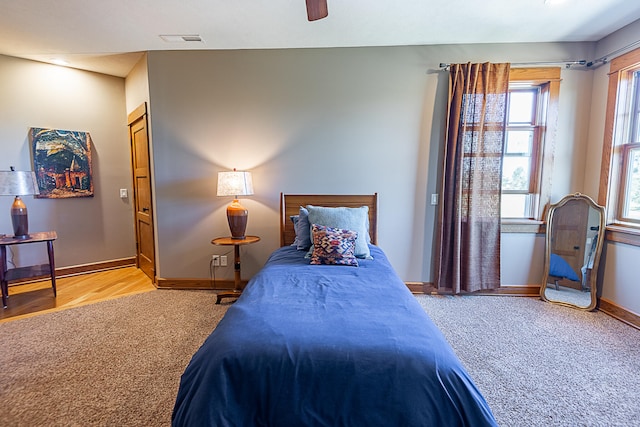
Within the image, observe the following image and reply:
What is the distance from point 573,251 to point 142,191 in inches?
206

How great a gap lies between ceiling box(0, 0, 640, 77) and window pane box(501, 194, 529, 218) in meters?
1.67

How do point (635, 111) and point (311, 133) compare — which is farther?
point (311, 133)

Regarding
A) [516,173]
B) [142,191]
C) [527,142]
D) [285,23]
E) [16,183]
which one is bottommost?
[142,191]

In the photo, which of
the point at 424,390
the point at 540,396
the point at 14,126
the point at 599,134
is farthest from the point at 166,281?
the point at 599,134

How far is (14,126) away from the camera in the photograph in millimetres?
3561

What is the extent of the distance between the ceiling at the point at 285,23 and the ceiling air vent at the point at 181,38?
0.14 feet

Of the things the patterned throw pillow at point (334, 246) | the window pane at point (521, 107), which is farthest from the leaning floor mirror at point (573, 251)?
the patterned throw pillow at point (334, 246)

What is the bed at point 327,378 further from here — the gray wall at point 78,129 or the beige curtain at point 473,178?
the gray wall at point 78,129

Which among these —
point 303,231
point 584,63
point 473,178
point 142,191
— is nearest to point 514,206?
point 473,178

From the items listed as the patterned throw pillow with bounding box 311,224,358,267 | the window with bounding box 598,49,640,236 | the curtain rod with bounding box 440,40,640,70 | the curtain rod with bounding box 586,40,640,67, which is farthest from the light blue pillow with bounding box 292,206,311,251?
the curtain rod with bounding box 586,40,640,67

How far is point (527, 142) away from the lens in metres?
3.26

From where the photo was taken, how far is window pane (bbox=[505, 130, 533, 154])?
10.7 feet

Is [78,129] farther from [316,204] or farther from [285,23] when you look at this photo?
[316,204]

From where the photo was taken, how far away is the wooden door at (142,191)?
360 cm
